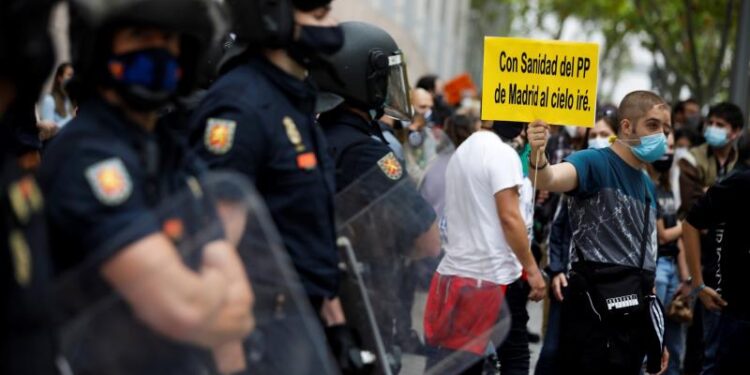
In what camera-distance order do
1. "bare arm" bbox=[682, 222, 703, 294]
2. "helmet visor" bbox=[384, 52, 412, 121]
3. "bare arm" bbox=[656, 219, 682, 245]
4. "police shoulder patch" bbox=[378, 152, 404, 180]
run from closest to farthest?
"police shoulder patch" bbox=[378, 152, 404, 180]
"helmet visor" bbox=[384, 52, 412, 121]
"bare arm" bbox=[682, 222, 703, 294]
"bare arm" bbox=[656, 219, 682, 245]

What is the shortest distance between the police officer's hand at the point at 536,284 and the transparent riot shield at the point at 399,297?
1.92m

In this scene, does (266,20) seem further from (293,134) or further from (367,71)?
(367,71)

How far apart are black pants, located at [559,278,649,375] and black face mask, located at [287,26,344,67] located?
2.76 metres

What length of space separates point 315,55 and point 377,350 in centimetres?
98

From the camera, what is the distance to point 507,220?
6152 millimetres

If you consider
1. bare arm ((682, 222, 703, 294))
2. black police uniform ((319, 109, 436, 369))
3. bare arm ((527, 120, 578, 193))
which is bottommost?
bare arm ((682, 222, 703, 294))

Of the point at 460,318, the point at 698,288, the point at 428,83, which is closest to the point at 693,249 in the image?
the point at 698,288

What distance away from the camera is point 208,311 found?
2.82 metres

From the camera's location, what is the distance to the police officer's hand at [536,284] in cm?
635

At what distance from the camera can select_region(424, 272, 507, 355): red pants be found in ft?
13.9

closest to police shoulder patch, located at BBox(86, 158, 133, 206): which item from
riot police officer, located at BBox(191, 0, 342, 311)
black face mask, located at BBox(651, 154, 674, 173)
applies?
riot police officer, located at BBox(191, 0, 342, 311)

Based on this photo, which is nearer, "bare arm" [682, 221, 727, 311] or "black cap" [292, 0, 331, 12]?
"black cap" [292, 0, 331, 12]

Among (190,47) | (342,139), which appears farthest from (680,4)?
(190,47)

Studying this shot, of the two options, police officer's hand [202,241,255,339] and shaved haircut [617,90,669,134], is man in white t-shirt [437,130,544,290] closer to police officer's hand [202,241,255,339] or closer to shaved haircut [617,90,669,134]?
shaved haircut [617,90,669,134]
